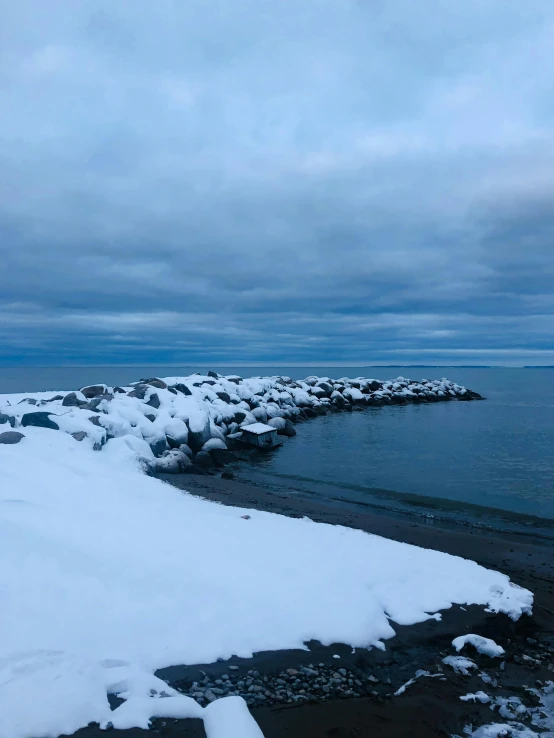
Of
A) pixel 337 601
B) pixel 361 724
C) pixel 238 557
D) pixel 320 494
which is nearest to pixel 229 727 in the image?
pixel 361 724

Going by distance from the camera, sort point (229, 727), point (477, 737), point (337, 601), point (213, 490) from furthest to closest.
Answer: point (213, 490) → point (337, 601) → point (477, 737) → point (229, 727)

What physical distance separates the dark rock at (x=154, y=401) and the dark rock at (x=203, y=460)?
3.24 metres

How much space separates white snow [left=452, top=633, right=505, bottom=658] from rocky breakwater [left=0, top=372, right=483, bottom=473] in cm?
908

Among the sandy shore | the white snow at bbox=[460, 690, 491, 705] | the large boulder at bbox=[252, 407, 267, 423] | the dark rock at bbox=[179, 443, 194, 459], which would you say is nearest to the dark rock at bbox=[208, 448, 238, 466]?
the dark rock at bbox=[179, 443, 194, 459]

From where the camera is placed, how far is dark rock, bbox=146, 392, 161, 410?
18.8 meters

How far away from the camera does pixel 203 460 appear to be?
1617cm

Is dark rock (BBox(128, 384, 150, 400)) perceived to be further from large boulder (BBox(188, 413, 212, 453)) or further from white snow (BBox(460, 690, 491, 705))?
white snow (BBox(460, 690, 491, 705))

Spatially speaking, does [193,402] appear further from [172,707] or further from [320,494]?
[172,707]

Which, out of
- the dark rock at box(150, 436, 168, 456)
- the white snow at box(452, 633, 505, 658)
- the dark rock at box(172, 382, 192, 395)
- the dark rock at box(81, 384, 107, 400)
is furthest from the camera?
the dark rock at box(172, 382, 192, 395)

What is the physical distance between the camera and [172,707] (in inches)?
147

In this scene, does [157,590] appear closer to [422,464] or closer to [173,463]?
[173,463]

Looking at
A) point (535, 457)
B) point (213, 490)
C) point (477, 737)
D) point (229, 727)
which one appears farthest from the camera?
point (535, 457)

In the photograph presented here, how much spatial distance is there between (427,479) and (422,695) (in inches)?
462

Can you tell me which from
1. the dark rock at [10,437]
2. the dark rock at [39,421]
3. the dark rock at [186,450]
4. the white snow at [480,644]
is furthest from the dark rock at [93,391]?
the white snow at [480,644]
